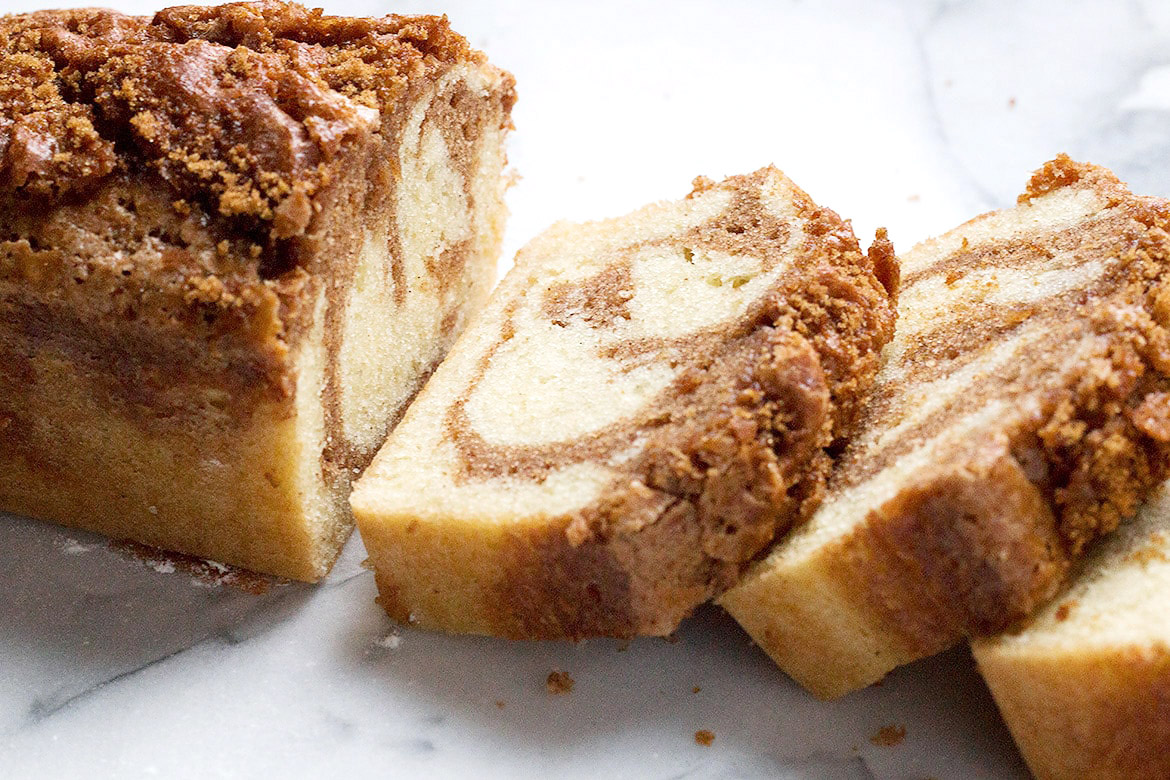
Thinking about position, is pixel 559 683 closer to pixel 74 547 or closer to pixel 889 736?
pixel 889 736

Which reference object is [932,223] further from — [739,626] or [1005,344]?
[739,626]

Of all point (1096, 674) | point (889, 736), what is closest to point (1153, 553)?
A: point (1096, 674)

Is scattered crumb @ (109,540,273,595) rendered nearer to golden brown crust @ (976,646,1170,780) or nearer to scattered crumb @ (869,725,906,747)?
scattered crumb @ (869,725,906,747)

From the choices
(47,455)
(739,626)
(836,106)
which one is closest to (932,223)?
(836,106)

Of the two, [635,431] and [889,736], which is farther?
[635,431]

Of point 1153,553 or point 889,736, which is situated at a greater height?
point 1153,553

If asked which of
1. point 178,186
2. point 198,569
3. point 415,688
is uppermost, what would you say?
point 178,186

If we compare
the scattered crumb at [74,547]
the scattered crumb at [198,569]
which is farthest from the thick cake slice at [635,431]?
the scattered crumb at [74,547]
